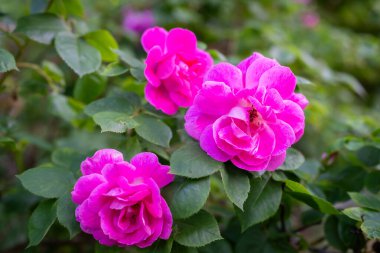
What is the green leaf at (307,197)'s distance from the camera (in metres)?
0.70

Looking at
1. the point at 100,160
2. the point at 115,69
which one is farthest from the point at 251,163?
the point at 115,69

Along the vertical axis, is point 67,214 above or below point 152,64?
below

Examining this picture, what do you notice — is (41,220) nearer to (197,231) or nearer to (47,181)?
(47,181)

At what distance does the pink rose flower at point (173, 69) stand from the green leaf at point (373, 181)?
0.44 m

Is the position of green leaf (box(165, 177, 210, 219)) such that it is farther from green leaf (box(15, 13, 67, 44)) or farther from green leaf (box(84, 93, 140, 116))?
green leaf (box(15, 13, 67, 44))

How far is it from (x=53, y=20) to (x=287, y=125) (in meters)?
0.60

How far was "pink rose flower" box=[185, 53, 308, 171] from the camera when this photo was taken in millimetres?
636

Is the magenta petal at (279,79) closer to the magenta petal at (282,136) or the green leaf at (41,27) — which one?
the magenta petal at (282,136)

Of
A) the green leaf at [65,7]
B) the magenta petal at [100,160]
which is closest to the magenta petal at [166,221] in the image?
the magenta petal at [100,160]

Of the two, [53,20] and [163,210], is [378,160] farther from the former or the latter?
[53,20]

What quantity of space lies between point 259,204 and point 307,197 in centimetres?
9

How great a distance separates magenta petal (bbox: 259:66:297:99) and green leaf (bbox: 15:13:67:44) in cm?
51

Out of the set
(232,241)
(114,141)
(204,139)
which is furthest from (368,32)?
(204,139)

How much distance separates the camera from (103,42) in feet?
2.98
